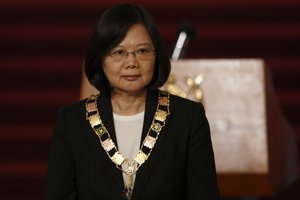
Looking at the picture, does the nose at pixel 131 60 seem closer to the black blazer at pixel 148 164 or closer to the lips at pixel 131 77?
the lips at pixel 131 77

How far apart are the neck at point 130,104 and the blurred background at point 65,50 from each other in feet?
7.09

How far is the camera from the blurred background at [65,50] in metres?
4.11

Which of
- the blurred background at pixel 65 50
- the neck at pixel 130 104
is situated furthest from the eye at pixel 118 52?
the blurred background at pixel 65 50

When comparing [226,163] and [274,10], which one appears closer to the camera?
[226,163]

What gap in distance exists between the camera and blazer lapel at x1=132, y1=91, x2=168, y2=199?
5.95ft

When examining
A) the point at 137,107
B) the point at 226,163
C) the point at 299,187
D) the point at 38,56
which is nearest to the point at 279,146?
the point at 226,163

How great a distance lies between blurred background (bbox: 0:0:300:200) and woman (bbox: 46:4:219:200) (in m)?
2.19

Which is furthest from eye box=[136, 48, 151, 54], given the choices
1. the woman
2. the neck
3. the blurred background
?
the blurred background

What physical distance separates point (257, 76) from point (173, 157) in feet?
2.71

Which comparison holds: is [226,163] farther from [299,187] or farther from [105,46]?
[299,187]

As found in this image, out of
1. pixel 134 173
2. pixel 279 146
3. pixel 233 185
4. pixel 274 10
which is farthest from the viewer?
pixel 274 10

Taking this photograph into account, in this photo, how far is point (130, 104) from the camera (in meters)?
1.93

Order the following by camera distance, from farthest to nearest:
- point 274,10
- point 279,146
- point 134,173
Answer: point 274,10 → point 279,146 → point 134,173

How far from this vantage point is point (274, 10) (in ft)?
13.5
